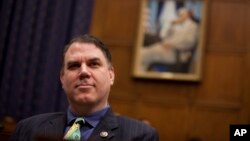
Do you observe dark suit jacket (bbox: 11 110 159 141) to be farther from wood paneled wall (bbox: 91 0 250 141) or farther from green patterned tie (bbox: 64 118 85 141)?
wood paneled wall (bbox: 91 0 250 141)

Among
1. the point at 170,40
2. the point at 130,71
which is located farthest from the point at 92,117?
the point at 170,40

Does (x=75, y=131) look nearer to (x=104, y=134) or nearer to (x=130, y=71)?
(x=104, y=134)

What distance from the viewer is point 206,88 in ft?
15.5

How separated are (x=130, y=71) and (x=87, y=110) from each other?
2523 millimetres

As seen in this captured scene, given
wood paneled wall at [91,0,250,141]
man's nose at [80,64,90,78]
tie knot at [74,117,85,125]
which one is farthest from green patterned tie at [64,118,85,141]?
wood paneled wall at [91,0,250,141]

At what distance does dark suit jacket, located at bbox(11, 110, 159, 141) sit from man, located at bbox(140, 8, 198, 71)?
95.6 inches

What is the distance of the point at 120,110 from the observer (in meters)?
4.91

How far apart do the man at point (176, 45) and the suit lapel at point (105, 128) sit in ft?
8.09

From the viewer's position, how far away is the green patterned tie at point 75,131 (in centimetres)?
222

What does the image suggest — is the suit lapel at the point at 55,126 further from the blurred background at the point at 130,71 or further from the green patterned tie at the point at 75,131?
the blurred background at the point at 130,71

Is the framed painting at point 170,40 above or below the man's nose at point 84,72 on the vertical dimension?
above

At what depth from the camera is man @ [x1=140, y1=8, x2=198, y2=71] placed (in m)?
4.79

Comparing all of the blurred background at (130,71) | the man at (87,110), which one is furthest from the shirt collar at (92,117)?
the blurred background at (130,71)

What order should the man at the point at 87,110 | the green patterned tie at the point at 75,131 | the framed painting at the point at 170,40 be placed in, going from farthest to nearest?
the framed painting at the point at 170,40 < the man at the point at 87,110 < the green patterned tie at the point at 75,131
